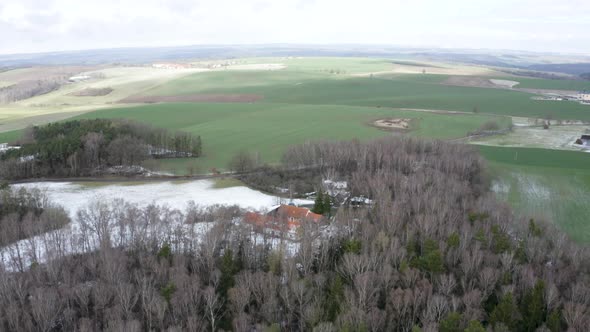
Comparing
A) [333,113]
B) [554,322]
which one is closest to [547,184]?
[554,322]

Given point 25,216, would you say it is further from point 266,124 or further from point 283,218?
point 266,124

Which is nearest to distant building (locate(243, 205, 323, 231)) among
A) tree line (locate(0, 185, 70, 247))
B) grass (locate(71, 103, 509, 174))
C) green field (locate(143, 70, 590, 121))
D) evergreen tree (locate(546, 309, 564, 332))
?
tree line (locate(0, 185, 70, 247))

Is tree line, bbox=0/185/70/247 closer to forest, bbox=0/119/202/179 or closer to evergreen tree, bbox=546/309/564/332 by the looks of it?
forest, bbox=0/119/202/179

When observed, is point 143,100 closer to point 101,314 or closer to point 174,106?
point 174,106

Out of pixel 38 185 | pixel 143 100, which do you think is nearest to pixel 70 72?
pixel 143 100

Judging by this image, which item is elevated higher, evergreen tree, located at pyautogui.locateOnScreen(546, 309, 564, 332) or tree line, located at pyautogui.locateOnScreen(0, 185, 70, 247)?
tree line, located at pyautogui.locateOnScreen(0, 185, 70, 247)

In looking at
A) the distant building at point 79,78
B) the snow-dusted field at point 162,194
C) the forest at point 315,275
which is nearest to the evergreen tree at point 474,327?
the forest at point 315,275
